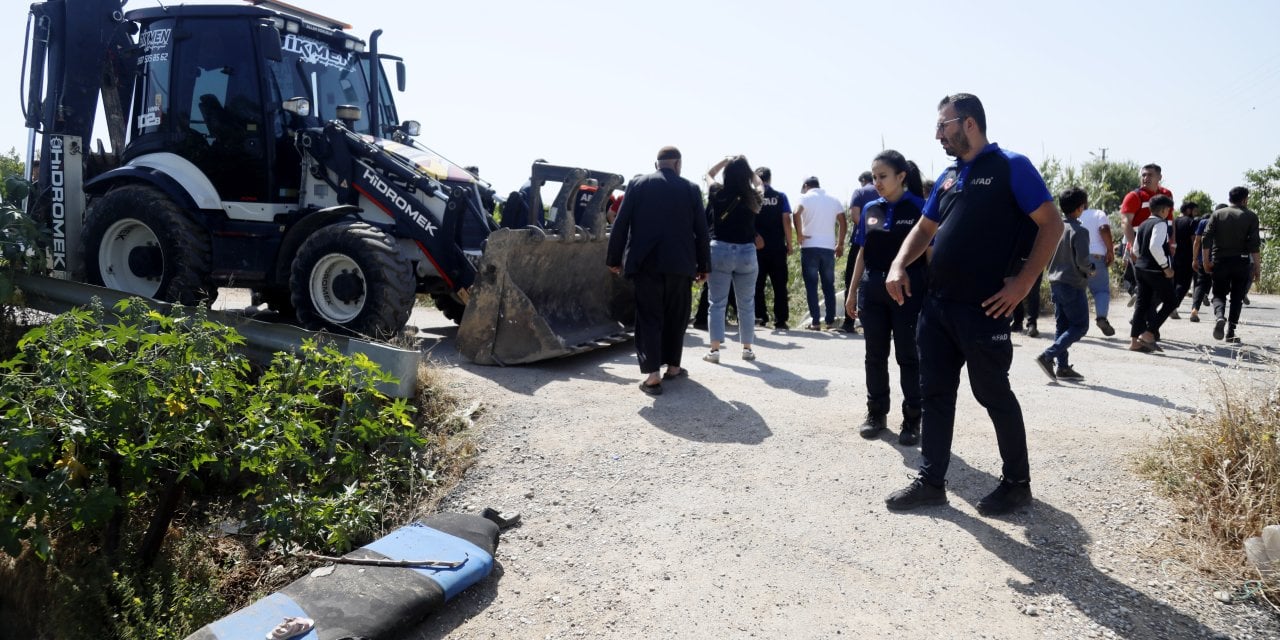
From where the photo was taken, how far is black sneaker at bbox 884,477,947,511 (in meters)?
4.64

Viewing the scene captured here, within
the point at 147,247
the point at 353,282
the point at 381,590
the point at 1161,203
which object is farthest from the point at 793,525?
the point at 1161,203

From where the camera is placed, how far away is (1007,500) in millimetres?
4547

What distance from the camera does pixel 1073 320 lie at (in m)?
7.91

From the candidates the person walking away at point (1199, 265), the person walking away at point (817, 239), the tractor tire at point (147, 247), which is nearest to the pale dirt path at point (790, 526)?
the tractor tire at point (147, 247)

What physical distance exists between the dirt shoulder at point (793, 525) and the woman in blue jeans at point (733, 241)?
1.12 meters

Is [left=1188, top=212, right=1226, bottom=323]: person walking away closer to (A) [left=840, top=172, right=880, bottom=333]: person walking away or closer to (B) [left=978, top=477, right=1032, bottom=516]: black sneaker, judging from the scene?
(A) [left=840, top=172, right=880, bottom=333]: person walking away

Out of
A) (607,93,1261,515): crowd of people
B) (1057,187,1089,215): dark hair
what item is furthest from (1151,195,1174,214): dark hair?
(1057,187,1089,215): dark hair

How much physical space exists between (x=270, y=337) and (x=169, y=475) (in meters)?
1.72

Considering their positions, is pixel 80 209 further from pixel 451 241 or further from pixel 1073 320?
pixel 1073 320

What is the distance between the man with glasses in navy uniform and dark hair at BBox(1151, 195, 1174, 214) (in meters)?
6.87

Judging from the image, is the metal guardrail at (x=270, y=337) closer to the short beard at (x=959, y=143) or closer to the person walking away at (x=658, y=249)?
the person walking away at (x=658, y=249)

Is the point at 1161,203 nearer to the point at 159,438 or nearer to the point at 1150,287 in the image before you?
the point at 1150,287

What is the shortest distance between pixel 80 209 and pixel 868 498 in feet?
25.4

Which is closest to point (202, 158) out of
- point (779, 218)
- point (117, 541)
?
point (117, 541)
